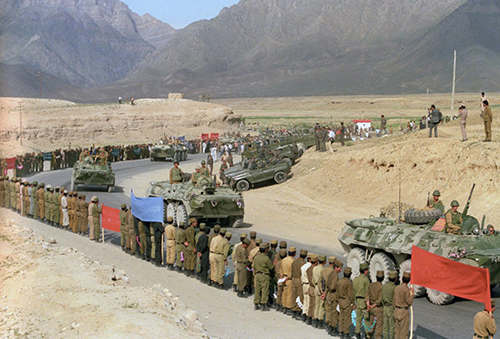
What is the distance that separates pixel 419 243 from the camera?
1497 centimetres

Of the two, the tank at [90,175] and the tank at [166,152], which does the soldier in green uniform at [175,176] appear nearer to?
the tank at [90,175]

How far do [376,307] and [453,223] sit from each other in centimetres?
389

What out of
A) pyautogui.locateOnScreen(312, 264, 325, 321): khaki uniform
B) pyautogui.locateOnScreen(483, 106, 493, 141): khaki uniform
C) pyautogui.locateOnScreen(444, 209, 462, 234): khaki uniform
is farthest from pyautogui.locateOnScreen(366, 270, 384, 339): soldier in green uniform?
pyautogui.locateOnScreen(483, 106, 493, 141): khaki uniform

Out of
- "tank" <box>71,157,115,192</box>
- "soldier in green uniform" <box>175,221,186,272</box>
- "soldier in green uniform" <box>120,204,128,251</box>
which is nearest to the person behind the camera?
"soldier in green uniform" <box>175,221,186,272</box>

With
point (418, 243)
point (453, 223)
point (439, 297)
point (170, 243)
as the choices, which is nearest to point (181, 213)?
point (170, 243)

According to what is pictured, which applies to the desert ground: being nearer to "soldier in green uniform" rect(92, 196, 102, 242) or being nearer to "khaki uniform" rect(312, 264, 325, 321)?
"soldier in green uniform" rect(92, 196, 102, 242)

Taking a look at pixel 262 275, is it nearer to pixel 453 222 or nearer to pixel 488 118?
pixel 453 222

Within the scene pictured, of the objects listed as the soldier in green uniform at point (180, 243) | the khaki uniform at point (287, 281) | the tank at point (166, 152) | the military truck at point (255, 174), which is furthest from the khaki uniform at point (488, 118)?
the tank at point (166, 152)

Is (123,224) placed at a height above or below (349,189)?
above

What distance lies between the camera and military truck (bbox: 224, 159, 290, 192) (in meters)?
33.2

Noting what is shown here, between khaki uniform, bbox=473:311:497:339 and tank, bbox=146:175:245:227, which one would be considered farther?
tank, bbox=146:175:245:227

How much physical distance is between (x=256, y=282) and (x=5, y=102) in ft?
245

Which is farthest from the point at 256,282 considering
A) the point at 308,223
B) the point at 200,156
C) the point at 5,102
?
the point at 5,102

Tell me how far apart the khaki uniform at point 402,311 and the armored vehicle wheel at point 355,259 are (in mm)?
4044
